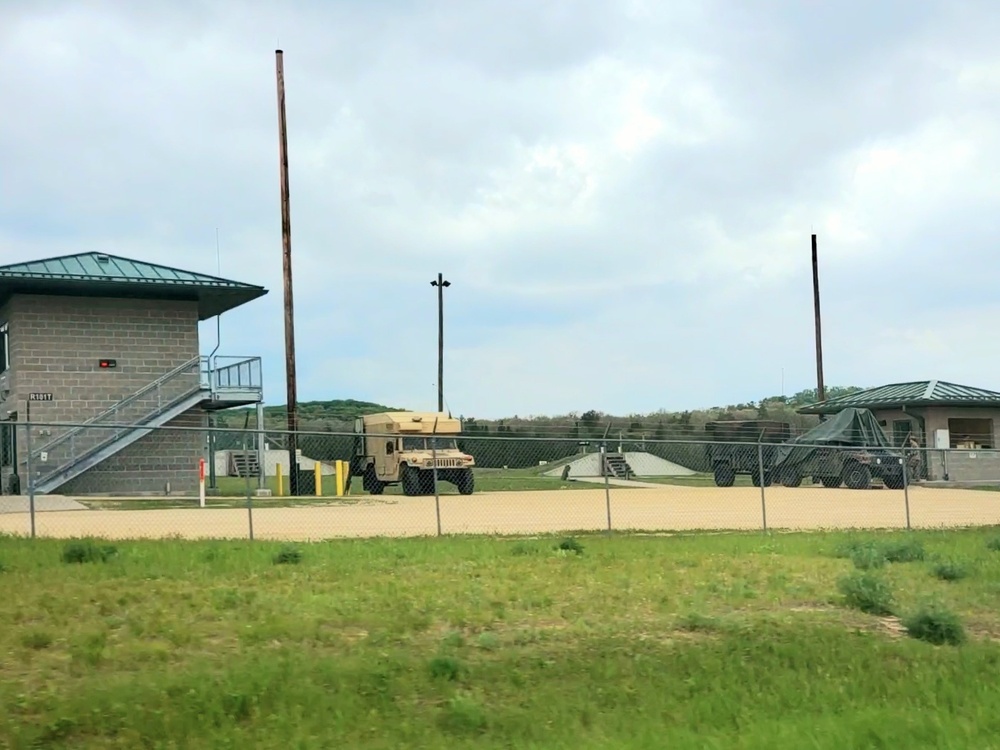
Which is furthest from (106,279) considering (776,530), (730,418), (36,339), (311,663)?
(730,418)

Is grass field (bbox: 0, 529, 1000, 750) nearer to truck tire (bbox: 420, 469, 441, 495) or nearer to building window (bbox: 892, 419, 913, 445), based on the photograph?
truck tire (bbox: 420, 469, 441, 495)

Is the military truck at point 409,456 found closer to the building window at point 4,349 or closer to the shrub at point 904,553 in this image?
the building window at point 4,349

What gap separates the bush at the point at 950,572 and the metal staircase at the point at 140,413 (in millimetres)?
25341

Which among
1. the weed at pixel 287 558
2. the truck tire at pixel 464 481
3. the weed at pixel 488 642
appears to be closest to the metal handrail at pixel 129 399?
the truck tire at pixel 464 481

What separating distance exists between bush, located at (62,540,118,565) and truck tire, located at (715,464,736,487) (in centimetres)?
3167

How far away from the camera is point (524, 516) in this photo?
2481cm

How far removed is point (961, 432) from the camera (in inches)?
1828

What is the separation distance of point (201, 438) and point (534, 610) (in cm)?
2931

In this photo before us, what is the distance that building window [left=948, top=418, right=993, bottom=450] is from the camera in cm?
4619

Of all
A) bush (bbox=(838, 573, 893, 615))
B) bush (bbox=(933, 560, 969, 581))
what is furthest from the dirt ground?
bush (bbox=(838, 573, 893, 615))

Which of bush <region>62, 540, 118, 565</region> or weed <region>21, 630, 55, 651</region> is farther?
bush <region>62, 540, 118, 565</region>

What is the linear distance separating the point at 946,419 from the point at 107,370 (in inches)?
1213

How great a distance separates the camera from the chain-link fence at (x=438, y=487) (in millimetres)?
21844

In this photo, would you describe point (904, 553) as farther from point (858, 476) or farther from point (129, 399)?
point (129, 399)
